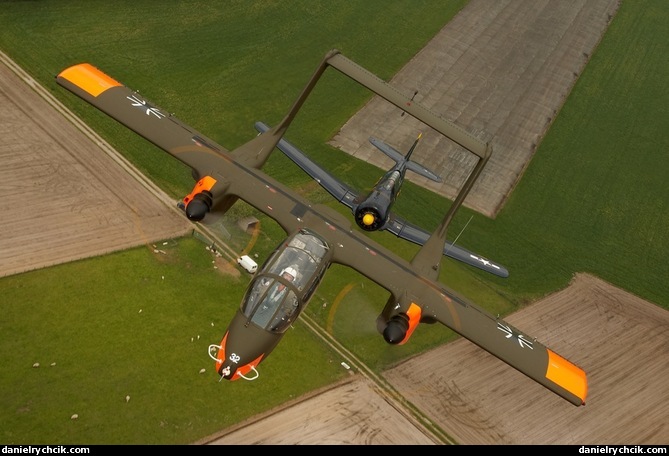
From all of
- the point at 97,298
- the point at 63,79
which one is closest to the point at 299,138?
the point at 63,79

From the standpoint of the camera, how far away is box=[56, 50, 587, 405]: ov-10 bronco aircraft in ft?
94.0

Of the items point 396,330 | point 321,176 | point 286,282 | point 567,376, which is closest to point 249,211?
point 321,176

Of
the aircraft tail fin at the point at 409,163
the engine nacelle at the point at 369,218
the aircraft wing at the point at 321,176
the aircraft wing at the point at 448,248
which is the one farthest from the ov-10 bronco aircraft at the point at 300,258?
the aircraft tail fin at the point at 409,163

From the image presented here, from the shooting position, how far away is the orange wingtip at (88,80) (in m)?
35.1

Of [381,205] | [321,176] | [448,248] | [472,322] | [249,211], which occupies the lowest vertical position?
[249,211]

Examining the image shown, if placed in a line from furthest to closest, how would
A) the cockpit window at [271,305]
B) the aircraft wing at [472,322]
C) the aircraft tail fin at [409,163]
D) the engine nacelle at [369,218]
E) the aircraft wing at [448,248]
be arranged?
the aircraft tail fin at [409,163] → the aircraft wing at [448,248] → the engine nacelle at [369,218] → the aircraft wing at [472,322] → the cockpit window at [271,305]

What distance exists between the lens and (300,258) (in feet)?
100

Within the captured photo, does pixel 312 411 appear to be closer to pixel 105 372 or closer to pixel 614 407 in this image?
pixel 105 372

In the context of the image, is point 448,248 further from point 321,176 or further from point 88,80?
point 88,80

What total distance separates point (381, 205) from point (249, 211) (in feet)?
30.5

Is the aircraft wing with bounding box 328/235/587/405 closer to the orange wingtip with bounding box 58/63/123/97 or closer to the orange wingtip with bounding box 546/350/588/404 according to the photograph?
the orange wingtip with bounding box 546/350/588/404

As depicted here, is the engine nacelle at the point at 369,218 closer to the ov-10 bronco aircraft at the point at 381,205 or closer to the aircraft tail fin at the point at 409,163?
the ov-10 bronco aircraft at the point at 381,205

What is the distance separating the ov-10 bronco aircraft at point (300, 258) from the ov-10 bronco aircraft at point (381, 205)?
3.01 m

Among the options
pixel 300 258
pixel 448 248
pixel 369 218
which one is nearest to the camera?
pixel 300 258
